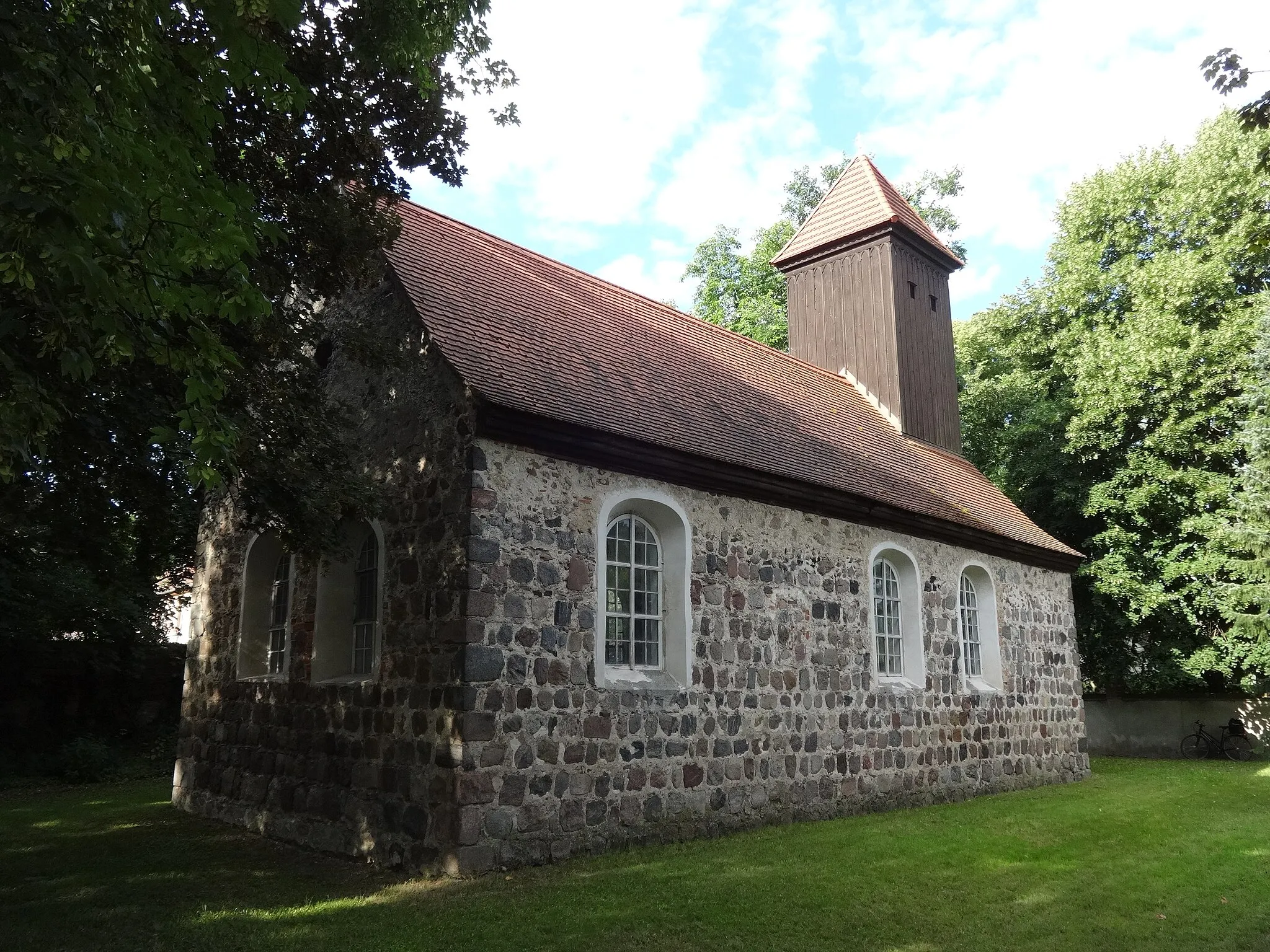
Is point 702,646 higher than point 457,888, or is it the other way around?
point 702,646

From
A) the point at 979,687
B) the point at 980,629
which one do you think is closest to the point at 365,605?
the point at 979,687

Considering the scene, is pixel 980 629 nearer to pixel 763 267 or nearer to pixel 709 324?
pixel 709 324

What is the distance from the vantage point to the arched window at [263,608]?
1067 centimetres

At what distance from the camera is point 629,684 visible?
8711 millimetres

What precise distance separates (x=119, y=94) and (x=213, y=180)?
0.48m

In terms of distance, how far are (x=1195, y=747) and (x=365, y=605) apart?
16.9 meters

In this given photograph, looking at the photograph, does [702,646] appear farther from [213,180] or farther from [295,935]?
[213,180]

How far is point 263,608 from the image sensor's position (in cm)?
1092

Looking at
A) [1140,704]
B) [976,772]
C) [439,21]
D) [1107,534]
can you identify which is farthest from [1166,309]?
[439,21]

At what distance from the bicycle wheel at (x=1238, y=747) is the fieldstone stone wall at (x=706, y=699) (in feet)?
24.1

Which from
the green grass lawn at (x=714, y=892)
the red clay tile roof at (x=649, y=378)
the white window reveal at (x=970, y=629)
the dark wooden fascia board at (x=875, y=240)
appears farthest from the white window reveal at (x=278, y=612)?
the dark wooden fascia board at (x=875, y=240)

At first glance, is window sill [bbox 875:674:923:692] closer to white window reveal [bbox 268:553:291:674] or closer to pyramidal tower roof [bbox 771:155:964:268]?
white window reveal [bbox 268:553:291:674]

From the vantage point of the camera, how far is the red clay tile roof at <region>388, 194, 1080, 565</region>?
9.03m

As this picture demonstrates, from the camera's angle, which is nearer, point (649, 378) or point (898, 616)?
point (649, 378)
